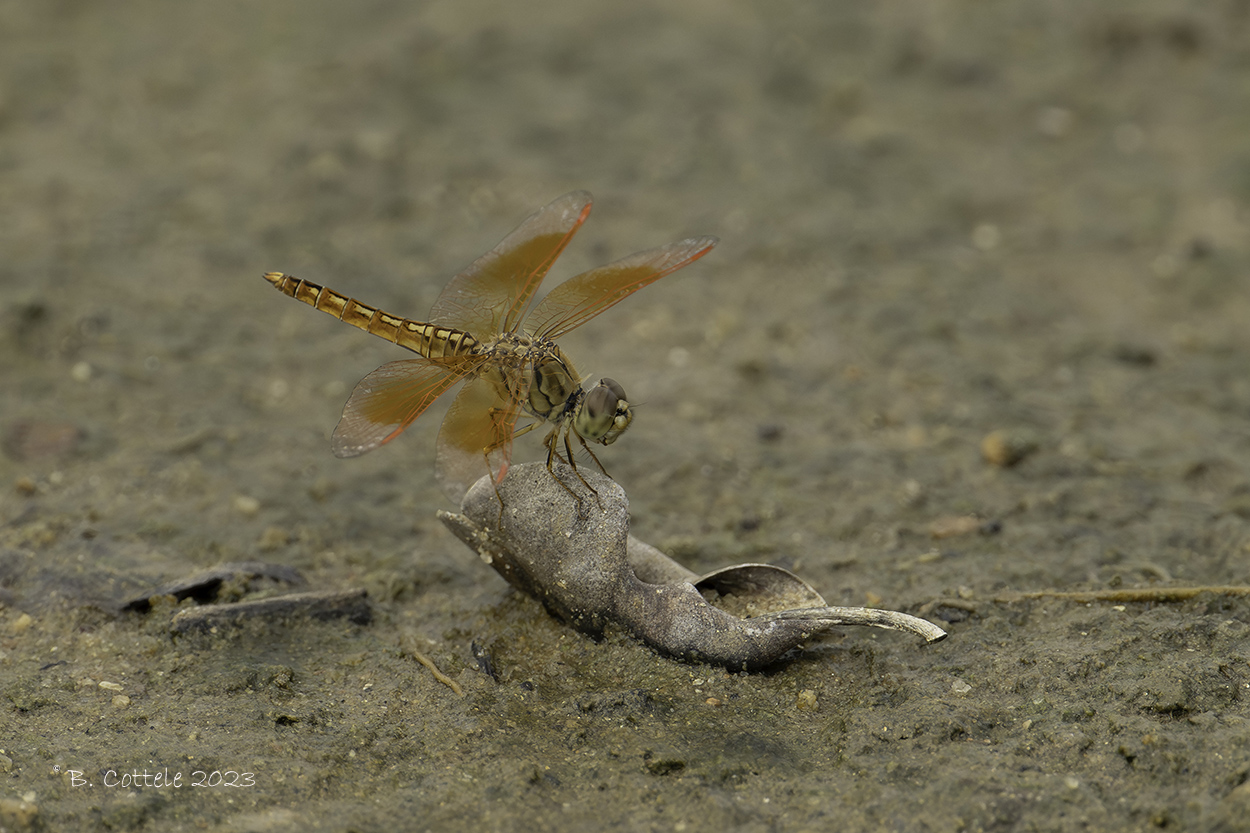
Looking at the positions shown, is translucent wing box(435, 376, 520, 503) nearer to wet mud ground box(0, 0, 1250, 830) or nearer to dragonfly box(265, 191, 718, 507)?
dragonfly box(265, 191, 718, 507)

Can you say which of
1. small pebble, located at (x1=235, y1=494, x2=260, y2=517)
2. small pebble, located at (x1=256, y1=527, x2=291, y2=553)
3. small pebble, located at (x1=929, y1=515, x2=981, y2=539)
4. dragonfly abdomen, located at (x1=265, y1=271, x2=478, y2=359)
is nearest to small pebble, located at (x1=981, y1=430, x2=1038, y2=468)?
small pebble, located at (x1=929, y1=515, x2=981, y2=539)

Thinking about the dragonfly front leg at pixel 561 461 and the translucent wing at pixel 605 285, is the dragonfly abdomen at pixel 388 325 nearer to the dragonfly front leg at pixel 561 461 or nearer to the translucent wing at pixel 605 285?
the translucent wing at pixel 605 285

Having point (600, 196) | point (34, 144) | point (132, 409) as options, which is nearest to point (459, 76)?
point (600, 196)

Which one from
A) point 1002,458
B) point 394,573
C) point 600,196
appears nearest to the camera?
point 394,573

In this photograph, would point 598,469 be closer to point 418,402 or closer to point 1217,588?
point 418,402

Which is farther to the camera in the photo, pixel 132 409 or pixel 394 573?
pixel 132 409

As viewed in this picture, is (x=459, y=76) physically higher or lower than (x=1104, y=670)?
higher

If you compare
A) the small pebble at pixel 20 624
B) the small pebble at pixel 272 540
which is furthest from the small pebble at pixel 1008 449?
the small pebble at pixel 20 624

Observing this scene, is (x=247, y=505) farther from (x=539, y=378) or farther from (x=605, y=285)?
(x=605, y=285)
